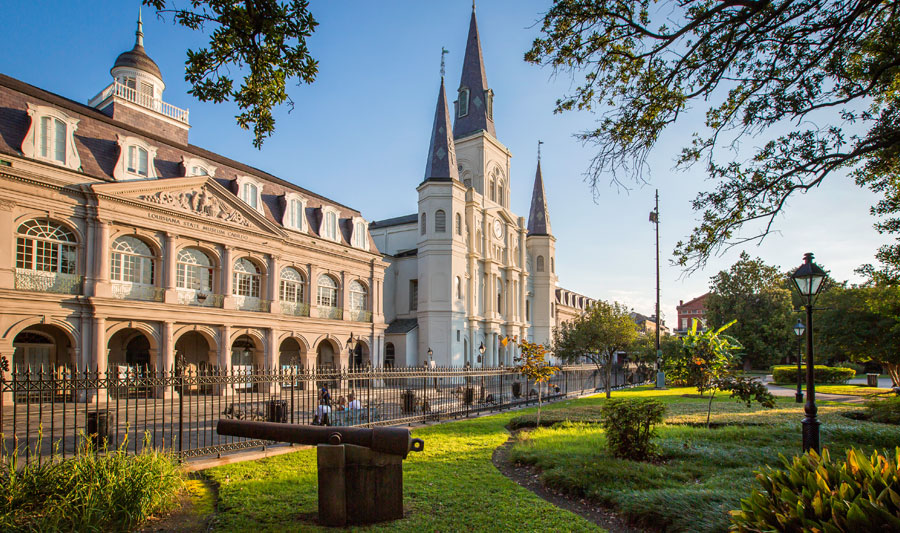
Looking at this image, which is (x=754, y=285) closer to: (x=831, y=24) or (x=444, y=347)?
(x=444, y=347)

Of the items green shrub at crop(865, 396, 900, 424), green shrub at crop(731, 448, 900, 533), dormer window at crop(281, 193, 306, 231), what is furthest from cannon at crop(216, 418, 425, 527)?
dormer window at crop(281, 193, 306, 231)

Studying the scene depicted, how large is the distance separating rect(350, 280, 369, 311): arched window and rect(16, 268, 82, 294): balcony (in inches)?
625

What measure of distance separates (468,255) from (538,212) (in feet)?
47.2

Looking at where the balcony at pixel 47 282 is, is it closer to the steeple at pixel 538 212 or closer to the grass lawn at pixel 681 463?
the grass lawn at pixel 681 463

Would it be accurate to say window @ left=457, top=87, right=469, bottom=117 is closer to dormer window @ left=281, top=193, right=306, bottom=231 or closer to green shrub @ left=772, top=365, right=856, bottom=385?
dormer window @ left=281, top=193, right=306, bottom=231

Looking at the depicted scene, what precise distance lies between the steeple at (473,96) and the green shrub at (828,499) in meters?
47.1

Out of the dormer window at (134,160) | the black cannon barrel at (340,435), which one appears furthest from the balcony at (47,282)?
the black cannon barrel at (340,435)

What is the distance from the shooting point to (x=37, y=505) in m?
5.88

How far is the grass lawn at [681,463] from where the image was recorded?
6129mm

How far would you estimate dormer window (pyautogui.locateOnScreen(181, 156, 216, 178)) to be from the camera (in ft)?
77.1

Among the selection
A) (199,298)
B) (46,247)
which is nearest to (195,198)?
(199,298)

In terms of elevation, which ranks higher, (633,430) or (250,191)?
(250,191)

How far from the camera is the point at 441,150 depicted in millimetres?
39969

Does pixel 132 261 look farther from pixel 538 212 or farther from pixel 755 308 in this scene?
pixel 755 308
